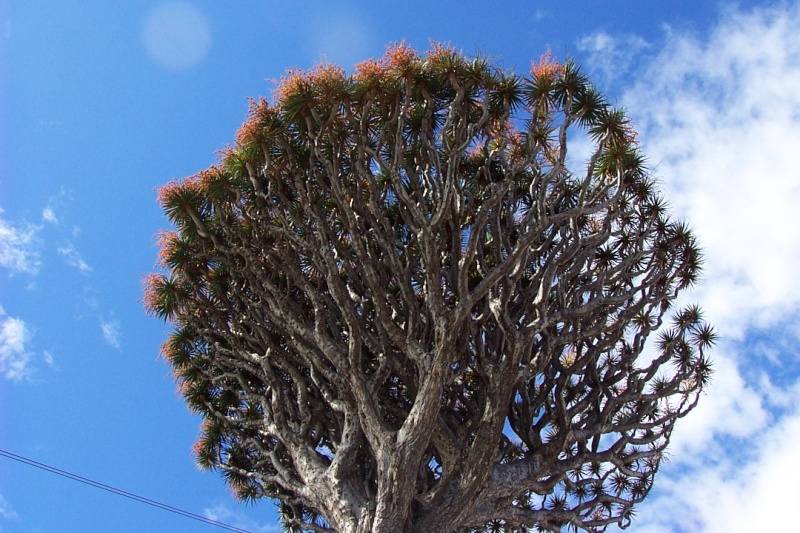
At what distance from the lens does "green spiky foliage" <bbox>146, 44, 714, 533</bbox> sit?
27.5 feet

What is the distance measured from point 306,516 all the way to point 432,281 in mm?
5459

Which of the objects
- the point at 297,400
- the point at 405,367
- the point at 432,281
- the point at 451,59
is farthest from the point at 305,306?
the point at 451,59

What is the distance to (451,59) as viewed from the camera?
9211mm

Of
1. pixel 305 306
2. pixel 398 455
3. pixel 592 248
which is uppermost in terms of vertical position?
pixel 592 248

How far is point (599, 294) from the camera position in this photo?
9375 millimetres

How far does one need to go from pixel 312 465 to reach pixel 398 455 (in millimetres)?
1423

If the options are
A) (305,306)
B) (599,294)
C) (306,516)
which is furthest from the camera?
(306,516)

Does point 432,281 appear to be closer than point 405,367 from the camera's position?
Yes

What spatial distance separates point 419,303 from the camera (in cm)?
994

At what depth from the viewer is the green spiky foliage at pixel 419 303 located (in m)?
8.38

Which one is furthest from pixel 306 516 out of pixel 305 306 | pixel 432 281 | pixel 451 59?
pixel 451 59

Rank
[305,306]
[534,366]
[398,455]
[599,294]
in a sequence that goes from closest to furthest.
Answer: [398,455] → [534,366] → [599,294] → [305,306]

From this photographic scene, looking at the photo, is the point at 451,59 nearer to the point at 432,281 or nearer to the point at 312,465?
the point at 432,281

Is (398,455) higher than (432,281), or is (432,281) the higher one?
(432,281)
